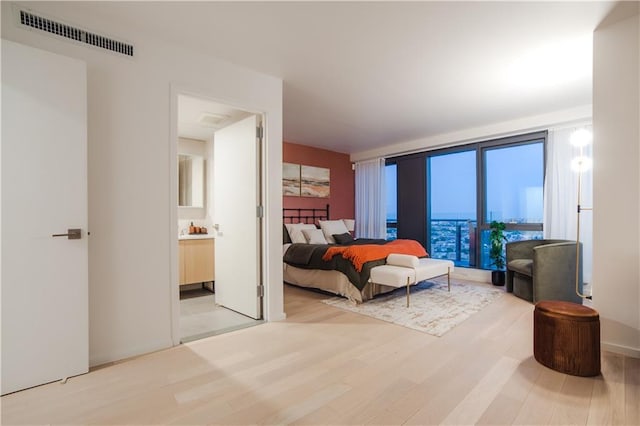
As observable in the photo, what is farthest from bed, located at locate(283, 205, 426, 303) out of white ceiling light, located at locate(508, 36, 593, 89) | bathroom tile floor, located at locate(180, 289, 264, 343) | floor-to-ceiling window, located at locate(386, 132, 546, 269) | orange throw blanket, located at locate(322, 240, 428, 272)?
white ceiling light, located at locate(508, 36, 593, 89)

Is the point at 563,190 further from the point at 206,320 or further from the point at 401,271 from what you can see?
the point at 206,320

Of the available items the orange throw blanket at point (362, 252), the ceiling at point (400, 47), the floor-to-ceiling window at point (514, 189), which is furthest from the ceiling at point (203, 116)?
the floor-to-ceiling window at point (514, 189)

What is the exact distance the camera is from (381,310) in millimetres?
3631

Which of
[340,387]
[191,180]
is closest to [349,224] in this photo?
[191,180]

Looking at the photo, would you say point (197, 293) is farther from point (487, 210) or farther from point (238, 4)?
point (487, 210)

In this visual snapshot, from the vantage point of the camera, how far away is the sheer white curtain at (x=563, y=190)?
167 inches

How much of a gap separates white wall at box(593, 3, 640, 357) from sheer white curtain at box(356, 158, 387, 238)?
4207mm

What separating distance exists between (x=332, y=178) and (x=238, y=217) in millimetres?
3636

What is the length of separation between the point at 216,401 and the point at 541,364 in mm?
2200

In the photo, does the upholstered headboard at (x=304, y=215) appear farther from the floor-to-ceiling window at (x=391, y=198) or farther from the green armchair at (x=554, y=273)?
the green armchair at (x=554, y=273)

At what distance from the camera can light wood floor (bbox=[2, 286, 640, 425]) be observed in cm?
169

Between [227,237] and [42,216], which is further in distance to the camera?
[227,237]

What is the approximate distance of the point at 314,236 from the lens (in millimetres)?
5285

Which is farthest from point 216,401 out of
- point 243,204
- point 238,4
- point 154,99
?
point 238,4
